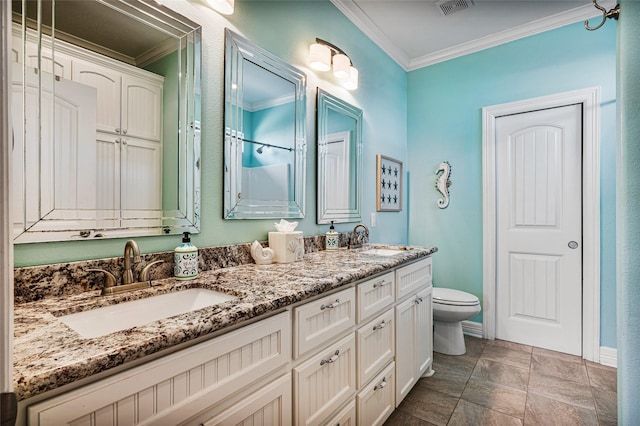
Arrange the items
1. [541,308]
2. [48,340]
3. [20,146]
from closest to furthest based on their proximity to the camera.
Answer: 1. [48,340]
2. [20,146]
3. [541,308]

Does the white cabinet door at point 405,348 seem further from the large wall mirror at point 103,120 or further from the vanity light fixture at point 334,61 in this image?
the vanity light fixture at point 334,61

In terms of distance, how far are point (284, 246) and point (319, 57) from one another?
1.21 m

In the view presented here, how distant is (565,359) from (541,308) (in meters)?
0.39

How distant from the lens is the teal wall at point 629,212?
1071 millimetres

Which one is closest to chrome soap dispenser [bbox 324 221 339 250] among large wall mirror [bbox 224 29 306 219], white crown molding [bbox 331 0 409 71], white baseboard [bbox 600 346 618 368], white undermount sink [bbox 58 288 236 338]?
large wall mirror [bbox 224 29 306 219]

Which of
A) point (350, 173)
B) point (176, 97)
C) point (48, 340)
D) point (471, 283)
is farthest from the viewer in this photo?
point (471, 283)

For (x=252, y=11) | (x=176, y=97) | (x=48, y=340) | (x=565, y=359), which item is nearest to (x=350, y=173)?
(x=252, y=11)

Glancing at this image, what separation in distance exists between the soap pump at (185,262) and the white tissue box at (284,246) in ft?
1.49

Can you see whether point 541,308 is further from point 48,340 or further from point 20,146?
point 20,146

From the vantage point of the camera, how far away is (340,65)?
2.14 m

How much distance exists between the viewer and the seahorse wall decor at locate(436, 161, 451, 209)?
3086 mm

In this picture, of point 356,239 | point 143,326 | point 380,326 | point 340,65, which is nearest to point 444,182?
point 356,239

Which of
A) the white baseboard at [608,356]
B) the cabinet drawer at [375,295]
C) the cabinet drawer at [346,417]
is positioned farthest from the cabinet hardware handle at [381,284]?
the white baseboard at [608,356]

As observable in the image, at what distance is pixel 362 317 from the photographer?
4.67ft
